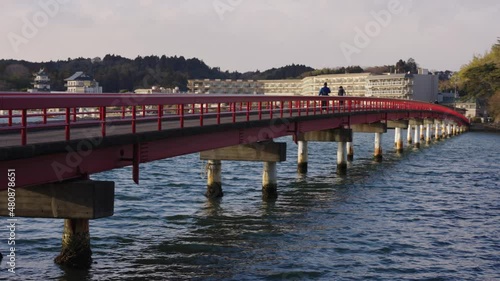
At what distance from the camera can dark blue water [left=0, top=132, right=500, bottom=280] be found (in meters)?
22.4

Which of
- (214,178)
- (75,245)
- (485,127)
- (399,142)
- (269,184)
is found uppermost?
(214,178)

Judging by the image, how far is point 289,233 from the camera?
28547 millimetres

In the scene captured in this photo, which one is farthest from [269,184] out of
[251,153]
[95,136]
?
[95,136]

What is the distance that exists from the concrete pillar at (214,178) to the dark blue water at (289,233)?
0.67 metres

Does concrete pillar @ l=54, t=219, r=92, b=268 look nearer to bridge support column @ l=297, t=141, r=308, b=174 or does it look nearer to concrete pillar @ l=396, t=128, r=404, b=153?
bridge support column @ l=297, t=141, r=308, b=174

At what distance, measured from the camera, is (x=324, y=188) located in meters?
43.6

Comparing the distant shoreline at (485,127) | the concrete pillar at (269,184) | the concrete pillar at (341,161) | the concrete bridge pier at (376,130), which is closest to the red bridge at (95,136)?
the concrete pillar at (269,184)

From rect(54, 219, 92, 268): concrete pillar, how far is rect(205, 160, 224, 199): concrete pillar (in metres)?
14.3

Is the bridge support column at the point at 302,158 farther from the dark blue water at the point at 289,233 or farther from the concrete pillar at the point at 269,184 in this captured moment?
the concrete pillar at the point at 269,184

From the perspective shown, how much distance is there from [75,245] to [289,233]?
998 cm

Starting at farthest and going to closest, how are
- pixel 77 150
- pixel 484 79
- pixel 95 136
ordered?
pixel 484 79 → pixel 95 136 → pixel 77 150

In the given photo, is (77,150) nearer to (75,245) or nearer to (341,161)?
(75,245)

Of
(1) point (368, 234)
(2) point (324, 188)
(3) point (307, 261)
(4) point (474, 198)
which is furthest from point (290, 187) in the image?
(3) point (307, 261)

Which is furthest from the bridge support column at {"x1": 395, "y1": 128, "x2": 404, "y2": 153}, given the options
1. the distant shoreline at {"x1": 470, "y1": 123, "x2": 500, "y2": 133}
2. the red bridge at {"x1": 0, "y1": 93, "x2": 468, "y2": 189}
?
the distant shoreline at {"x1": 470, "y1": 123, "x2": 500, "y2": 133}
